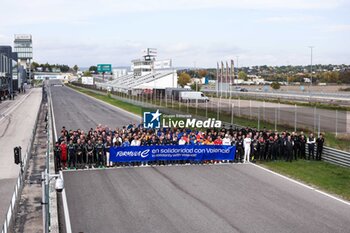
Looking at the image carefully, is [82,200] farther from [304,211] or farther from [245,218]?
[304,211]

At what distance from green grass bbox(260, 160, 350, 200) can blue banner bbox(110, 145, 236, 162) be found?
217 cm

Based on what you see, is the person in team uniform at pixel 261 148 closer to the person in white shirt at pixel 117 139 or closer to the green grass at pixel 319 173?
the green grass at pixel 319 173

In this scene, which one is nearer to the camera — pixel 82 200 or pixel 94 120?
pixel 82 200

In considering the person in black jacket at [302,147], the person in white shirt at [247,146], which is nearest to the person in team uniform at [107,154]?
the person in white shirt at [247,146]

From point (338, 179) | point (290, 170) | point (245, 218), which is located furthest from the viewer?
point (290, 170)

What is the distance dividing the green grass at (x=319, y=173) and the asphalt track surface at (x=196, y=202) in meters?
0.87

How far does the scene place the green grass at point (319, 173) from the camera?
18094mm

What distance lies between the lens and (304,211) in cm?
1470

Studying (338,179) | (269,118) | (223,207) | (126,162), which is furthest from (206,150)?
(269,118)

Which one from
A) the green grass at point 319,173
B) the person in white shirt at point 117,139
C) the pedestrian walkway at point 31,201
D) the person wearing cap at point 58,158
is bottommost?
the pedestrian walkway at point 31,201

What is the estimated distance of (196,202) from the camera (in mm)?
15719

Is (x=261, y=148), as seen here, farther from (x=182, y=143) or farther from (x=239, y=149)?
(x=182, y=143)

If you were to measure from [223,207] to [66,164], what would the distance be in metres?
9.44

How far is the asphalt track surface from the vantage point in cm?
1322
